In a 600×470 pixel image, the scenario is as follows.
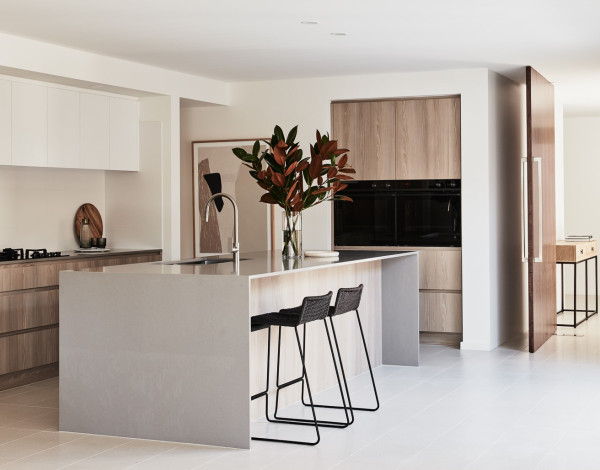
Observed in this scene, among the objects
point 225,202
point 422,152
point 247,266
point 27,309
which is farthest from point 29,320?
point 422,152

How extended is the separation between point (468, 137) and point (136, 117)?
2.98 m

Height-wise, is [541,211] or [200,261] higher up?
[541,211]

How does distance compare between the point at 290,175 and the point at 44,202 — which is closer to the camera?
the point at 290,175

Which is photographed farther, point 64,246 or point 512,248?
point 512,248

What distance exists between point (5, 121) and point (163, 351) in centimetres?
270

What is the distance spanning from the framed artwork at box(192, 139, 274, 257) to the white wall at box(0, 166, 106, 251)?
40.8 inches

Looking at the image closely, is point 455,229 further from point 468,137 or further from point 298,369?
point 298,369

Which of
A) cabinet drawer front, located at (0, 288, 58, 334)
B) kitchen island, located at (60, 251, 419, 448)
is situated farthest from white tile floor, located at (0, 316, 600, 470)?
cabinet drawer front, located at (0, 288, 58, 334)

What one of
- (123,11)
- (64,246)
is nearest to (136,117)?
(64,246)

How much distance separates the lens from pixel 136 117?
8094mm

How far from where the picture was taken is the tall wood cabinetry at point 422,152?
8.12 meters

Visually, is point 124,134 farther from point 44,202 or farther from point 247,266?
point 247,266

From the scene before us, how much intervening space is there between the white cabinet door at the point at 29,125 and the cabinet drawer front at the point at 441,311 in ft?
11.8

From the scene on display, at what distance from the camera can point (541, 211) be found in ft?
26.4
